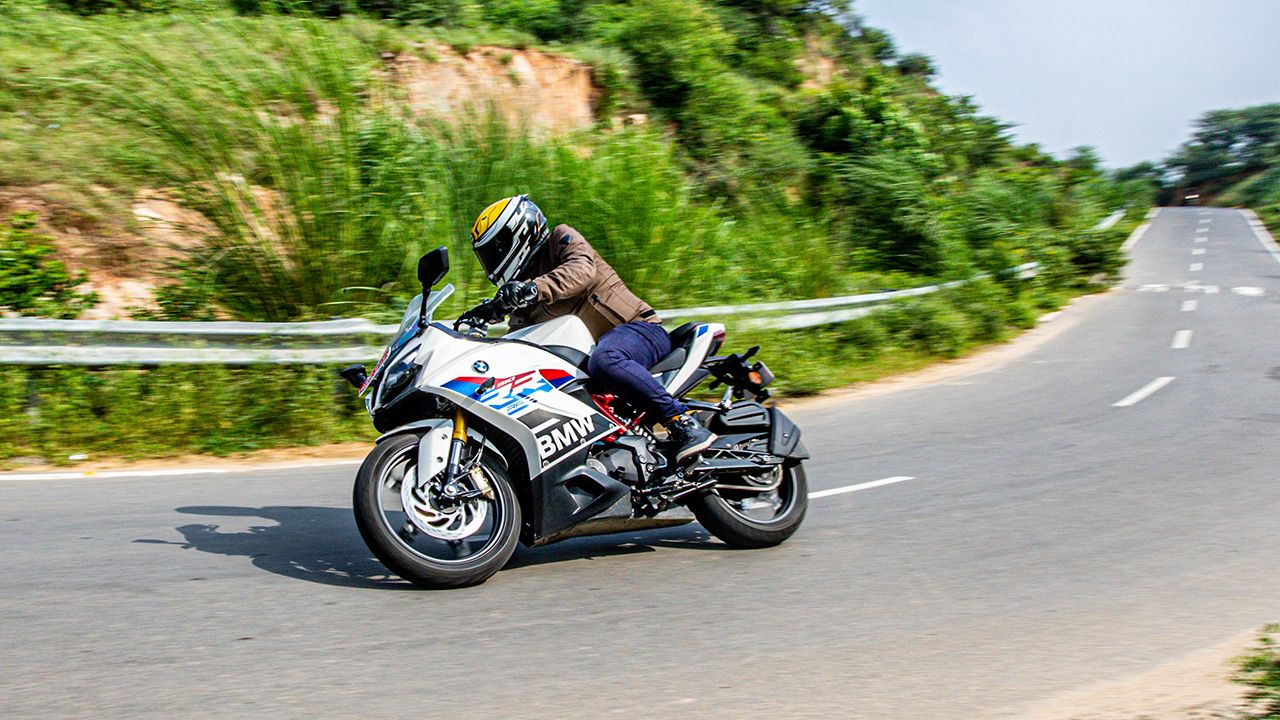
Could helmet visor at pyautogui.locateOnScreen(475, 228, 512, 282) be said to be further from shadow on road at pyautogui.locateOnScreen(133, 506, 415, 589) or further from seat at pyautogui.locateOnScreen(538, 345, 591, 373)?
shadow on road at pyautogui.locateOnScreen(133, 506, 415, 589)

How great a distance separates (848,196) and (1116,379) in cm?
787

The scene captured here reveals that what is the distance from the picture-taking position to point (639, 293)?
12.6 meters

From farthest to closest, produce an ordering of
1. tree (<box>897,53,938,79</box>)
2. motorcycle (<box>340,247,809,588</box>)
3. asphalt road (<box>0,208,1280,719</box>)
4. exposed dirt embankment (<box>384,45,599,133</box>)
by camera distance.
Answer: tree (<box>897,53,938,79</box>) → exposed dirt embankment (<box>384,45,599,133</box>) → motorcycle (<box>340,247,809,588</box>) → asphalt road (<box>0,208,1280,719</box>)

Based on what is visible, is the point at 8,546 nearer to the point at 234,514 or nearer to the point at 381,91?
the point at 234,514

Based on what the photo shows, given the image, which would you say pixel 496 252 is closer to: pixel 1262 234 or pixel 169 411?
pixel 169 411

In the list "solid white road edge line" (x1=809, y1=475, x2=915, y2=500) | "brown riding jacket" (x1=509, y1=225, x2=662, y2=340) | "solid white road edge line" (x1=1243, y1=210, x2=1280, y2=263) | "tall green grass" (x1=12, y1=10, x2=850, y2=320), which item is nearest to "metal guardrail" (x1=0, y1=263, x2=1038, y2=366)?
"tall green grass" (x1=12, y1=10, x2=850, y2=320)

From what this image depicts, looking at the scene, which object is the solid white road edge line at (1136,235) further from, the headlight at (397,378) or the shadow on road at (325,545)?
the headlight at (397,378)

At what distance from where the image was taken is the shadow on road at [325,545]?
5.40 metres

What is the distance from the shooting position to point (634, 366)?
5.54m

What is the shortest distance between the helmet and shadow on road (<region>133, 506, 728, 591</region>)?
146cm

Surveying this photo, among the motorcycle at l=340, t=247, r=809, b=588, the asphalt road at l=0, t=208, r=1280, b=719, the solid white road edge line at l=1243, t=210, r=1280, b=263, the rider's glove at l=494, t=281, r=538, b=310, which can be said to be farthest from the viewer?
the solid white road edge line at l=1243, t=210, r=1280, b=263

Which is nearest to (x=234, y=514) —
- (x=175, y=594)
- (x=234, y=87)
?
(x=175, y=594)

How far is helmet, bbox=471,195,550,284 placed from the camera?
18.1 ft

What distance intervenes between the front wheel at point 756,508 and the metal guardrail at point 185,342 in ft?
14.5
